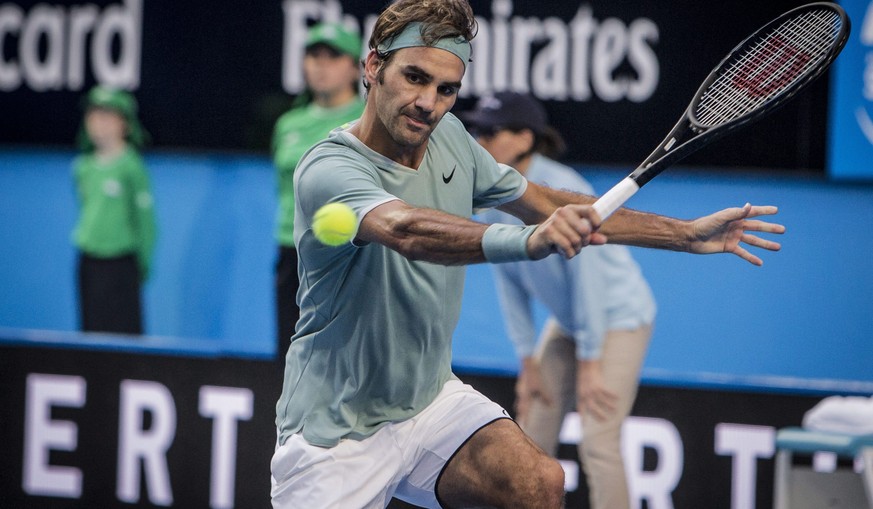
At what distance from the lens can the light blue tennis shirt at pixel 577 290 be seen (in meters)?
4.69

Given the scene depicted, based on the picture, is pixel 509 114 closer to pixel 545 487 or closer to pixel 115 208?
pixel 115 208

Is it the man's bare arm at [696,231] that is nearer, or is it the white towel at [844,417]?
the man's bare arm at [696,231]

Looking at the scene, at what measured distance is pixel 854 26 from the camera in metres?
4.70

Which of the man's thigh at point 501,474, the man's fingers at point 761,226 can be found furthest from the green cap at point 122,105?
the man's fingers at point 761,226

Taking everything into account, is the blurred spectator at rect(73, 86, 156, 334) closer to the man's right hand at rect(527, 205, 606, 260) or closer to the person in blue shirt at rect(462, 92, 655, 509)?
the person in blue shirt at rect(462, 92, 655, 509)

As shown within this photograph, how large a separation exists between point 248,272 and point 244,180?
436 millimetres

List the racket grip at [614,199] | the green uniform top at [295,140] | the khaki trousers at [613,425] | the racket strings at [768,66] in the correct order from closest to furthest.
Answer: the racket grip at [614,199] < the racket strings at [768,66] < the khaki trousers at [613,425] < the green uniform top at [295,140]

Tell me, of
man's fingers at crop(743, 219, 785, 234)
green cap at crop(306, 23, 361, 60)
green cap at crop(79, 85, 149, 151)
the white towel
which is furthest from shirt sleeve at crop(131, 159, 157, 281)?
man's fingers at crop(743, 219, 785, 234)

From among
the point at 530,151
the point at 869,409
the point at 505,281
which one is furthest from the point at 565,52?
the point at 869,409

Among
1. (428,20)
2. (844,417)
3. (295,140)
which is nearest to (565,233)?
(428,20)

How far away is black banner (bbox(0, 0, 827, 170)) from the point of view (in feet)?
16.1

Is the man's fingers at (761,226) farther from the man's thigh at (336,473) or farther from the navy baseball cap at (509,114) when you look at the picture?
the navy baseball cap at (509,114)

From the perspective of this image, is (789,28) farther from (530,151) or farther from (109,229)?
(109,229)

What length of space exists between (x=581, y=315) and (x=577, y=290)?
101mm
